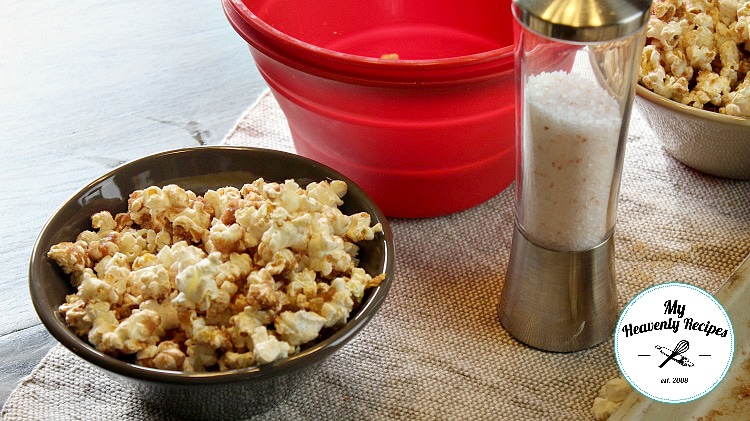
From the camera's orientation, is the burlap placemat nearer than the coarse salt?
No

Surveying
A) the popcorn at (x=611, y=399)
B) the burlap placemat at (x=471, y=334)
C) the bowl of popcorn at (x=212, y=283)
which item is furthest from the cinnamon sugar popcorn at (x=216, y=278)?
the popcorn at (x=611, y=399)

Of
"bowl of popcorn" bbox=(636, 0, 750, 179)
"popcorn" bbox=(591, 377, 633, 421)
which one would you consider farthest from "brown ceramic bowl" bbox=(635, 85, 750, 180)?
"popcorn" bbox=(591, 377, 633, 421)

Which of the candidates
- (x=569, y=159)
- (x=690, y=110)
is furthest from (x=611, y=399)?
(x=690, y=110)

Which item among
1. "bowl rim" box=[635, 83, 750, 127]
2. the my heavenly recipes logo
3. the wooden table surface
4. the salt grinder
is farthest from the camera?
the wooden table surface

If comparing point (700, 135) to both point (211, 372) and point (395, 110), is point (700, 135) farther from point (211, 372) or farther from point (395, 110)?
point (211, 372)

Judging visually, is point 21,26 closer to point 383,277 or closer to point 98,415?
point 98,415

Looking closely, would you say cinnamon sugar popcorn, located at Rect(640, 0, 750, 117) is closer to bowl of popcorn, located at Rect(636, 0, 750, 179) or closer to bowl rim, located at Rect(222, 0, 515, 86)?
bowl of popcorn, located at Rect(636, 0, 750, 179)
